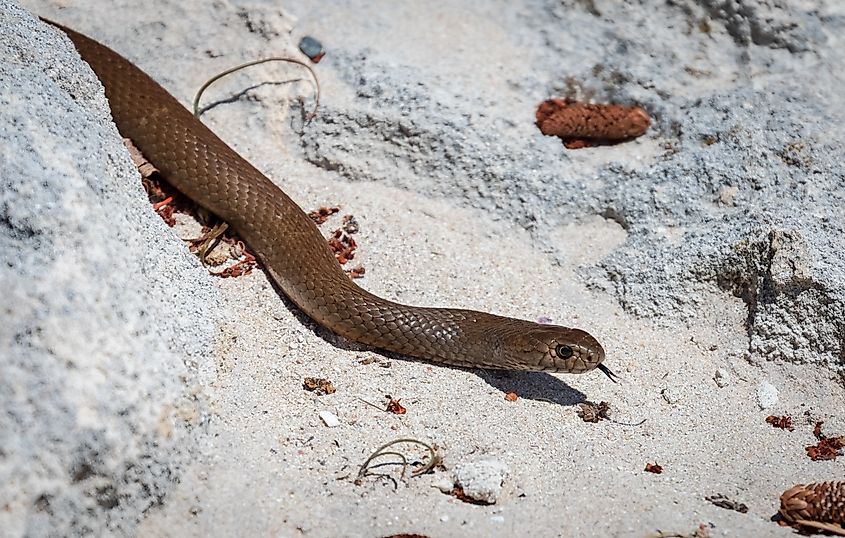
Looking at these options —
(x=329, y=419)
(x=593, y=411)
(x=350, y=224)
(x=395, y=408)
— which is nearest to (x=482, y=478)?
(x=395, y=408)

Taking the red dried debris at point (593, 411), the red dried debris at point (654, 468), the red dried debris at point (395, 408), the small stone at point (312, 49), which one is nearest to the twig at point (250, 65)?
the small stone at point (312, 49)

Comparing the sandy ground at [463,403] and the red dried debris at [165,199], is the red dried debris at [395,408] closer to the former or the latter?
the sandy ground at [463,403]

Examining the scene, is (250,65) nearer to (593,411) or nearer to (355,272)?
(355,272)

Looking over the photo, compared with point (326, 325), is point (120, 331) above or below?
above

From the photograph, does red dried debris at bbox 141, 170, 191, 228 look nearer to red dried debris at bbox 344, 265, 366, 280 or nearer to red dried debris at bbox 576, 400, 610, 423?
red dried debris at bbox 344, 265, 366, 280

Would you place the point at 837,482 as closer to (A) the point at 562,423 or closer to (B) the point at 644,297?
(A) the point at 562,423

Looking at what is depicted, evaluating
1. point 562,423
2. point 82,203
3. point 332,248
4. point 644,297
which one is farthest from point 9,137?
point 644,297
